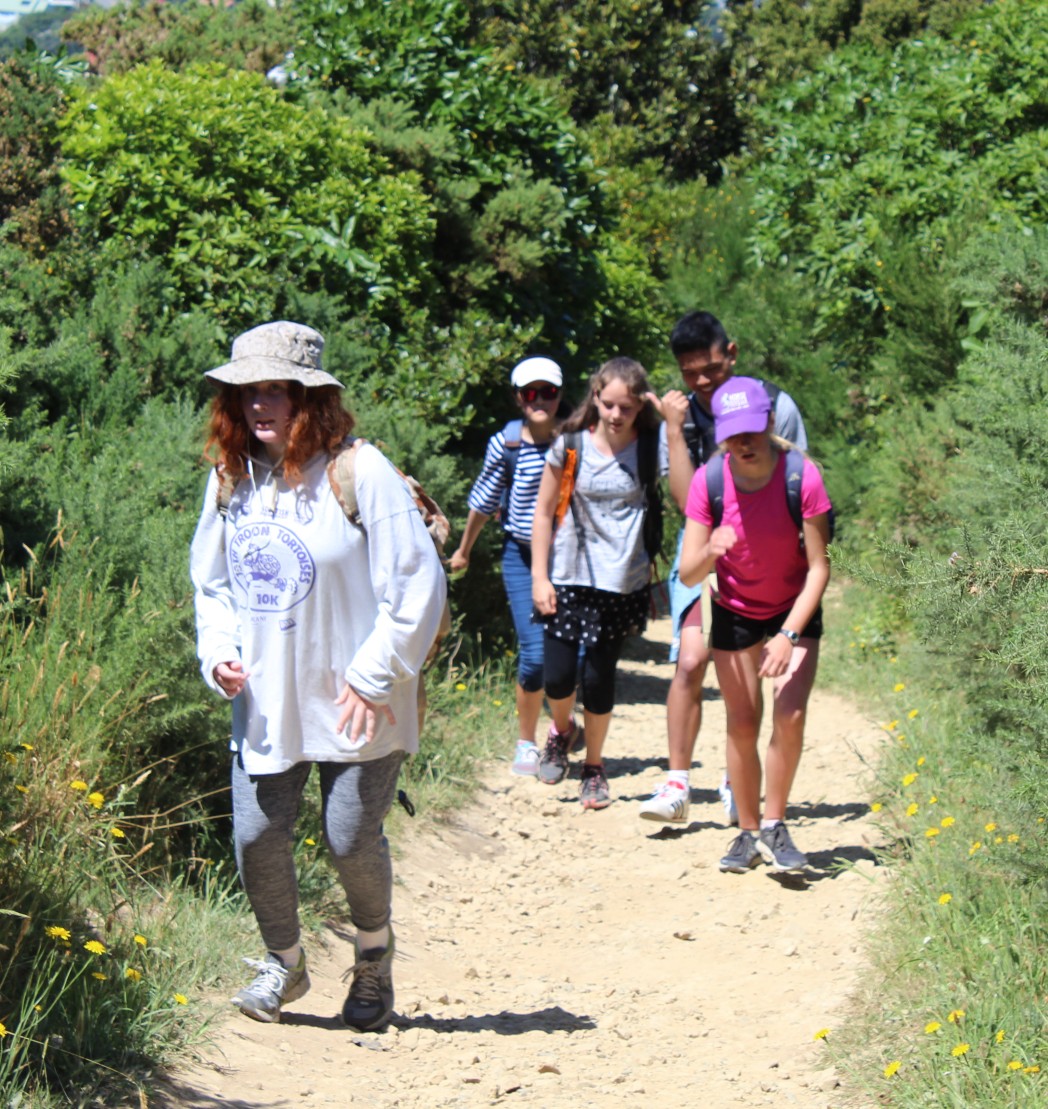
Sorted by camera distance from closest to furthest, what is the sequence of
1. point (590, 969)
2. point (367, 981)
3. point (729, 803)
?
point (367, 981)
point (590, 969)
point (729, 803)

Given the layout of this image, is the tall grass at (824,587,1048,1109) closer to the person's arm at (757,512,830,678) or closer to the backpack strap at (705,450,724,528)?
the person's arm at (757,512,830,678)

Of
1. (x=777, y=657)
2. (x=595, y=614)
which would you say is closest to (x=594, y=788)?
(x=595, y=614)

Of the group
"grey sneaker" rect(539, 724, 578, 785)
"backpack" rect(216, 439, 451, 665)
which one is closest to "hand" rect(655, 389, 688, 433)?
"grey sneaker" rect(539, 724, 578, 785)

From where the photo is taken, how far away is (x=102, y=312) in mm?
7211

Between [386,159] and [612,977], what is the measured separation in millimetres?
5043

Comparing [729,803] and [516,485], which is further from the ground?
[516,485]

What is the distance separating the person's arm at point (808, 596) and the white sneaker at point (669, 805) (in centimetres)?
108

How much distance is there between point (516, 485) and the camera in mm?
7281

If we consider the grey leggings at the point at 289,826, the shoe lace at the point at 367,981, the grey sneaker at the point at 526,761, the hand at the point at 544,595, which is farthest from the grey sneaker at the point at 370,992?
the grey sneaker at the point at 526,761

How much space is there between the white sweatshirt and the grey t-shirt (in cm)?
269

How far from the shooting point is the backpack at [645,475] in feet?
22.0

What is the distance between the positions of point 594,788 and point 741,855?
46.0 inches

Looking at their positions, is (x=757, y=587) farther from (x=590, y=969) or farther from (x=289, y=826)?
(x=289, y=826)

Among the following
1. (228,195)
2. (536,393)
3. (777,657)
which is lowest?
(777,657)
